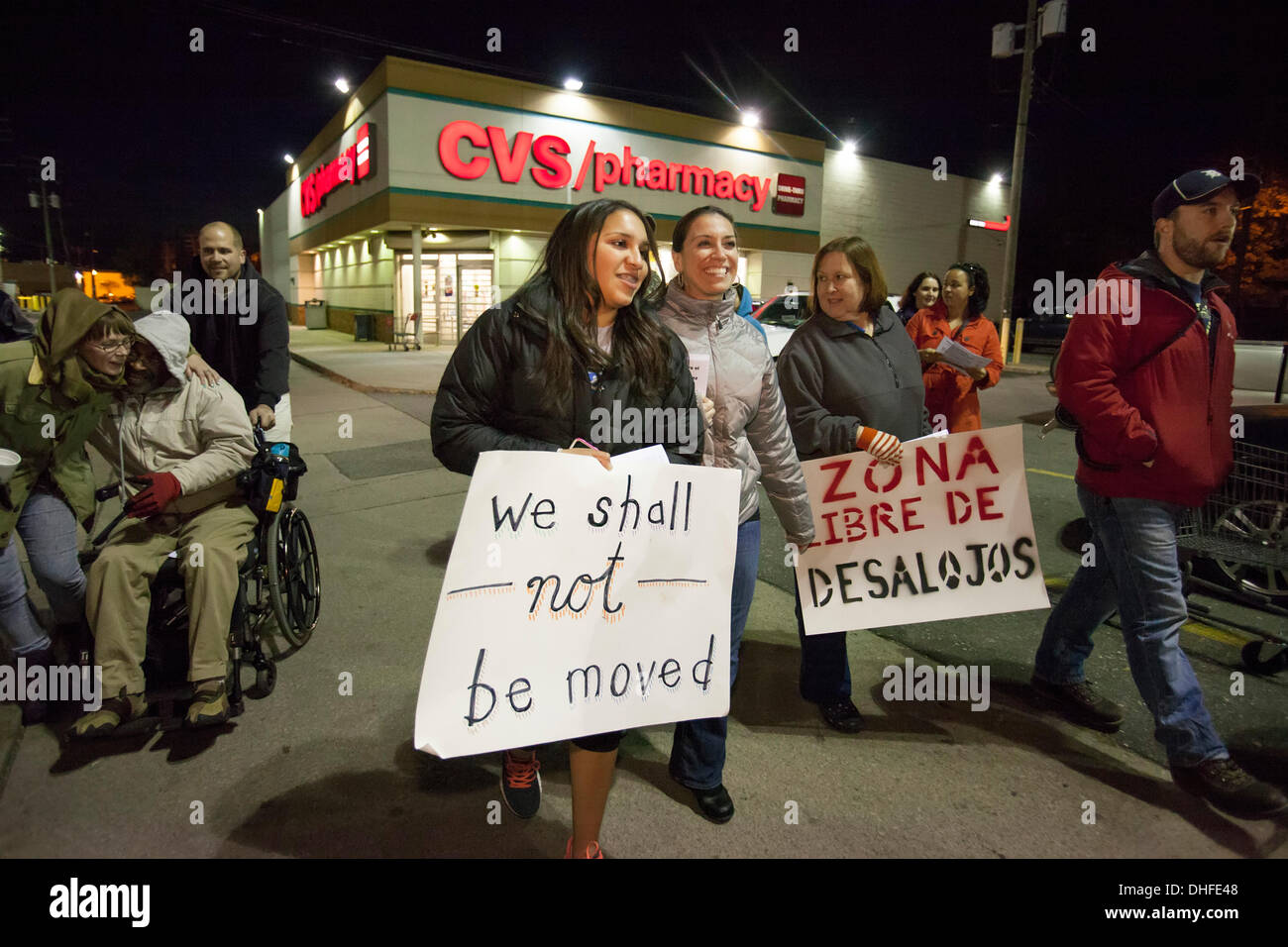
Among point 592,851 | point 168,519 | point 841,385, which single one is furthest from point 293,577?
point 841,385

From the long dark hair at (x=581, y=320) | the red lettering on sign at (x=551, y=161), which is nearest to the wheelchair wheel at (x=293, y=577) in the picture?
the long dark hair at (x=581, y=320)

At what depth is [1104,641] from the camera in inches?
160

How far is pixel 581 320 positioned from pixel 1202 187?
2.25 metres

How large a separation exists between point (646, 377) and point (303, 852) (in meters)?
1.84

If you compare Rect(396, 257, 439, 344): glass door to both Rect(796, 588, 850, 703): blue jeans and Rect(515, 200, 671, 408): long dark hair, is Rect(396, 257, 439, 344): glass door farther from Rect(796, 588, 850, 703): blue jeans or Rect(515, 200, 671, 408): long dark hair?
Rect(515, 200, 671, 408): long dark hair

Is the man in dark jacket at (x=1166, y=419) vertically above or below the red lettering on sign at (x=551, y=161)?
below

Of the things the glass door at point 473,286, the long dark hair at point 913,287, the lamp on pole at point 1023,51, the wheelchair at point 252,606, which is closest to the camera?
the wheelchair at point 252,606

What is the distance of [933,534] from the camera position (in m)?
3.20

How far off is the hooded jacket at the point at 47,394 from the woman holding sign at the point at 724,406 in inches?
91.6

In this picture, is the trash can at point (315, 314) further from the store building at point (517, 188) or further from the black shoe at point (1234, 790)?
the black shoe at point (1234, 790)

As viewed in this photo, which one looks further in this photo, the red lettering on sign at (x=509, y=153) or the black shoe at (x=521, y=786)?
the red lettering on sign at (x=509, y=153)

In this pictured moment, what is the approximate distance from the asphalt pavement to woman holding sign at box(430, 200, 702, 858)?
69 cm

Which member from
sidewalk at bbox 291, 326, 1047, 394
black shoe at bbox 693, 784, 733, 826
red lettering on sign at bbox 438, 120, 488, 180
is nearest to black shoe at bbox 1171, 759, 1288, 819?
black shoe at bbox 693, 784, 733, 826

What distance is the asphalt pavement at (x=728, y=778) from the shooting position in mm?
2529
